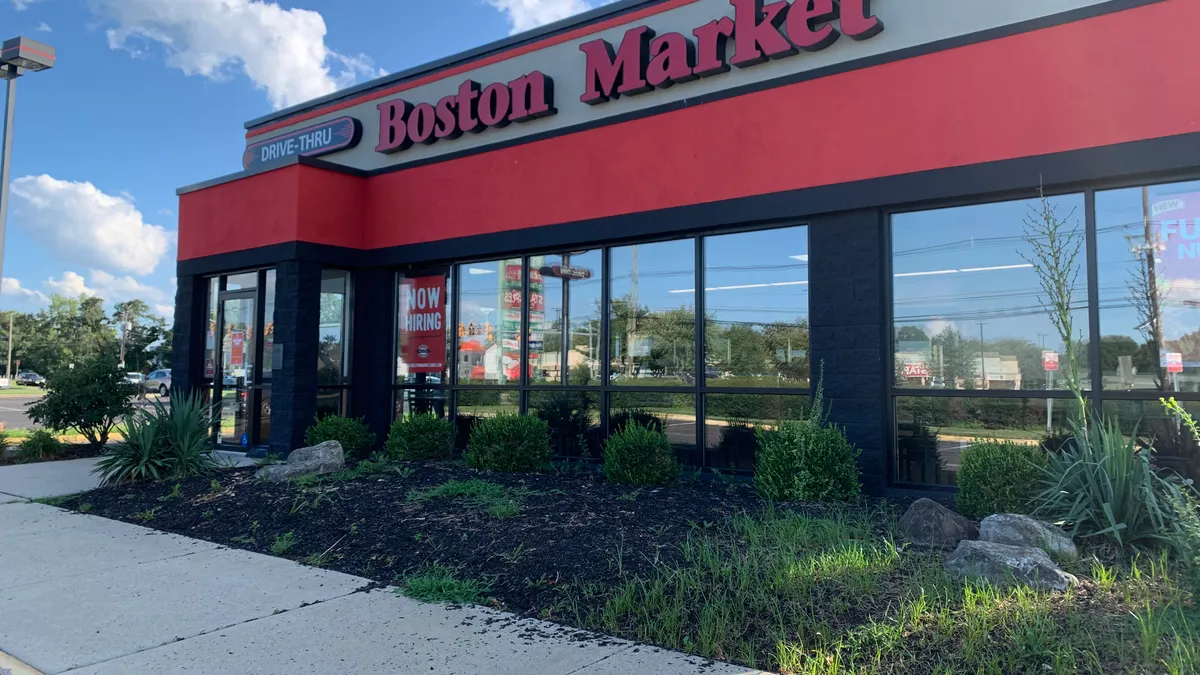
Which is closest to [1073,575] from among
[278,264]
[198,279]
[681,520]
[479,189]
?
[681,520]

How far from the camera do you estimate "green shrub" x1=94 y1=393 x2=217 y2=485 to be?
9.64 meters

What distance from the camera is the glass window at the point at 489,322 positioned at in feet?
36.7

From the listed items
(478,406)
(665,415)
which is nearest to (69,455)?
(478,406)

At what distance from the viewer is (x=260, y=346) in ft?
41.6

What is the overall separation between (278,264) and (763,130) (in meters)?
7.54

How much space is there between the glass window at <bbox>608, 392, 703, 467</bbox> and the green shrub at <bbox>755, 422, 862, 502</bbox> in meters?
1.69

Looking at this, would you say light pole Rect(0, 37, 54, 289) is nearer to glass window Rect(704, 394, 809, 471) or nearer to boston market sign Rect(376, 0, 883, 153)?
boston market sign Rect(376, 0, 883, 153)

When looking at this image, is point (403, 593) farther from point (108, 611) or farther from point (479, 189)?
point (479, 189)

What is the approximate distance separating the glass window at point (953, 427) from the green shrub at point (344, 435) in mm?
7201

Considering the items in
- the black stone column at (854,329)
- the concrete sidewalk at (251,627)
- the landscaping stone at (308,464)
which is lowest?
the concrete sidewalk at (251,627)

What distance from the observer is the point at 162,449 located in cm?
980

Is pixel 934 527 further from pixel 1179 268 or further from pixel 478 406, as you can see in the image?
pixel 478 406

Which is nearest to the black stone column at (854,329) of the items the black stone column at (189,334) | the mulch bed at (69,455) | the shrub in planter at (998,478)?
the shrub in planter at (998,478)

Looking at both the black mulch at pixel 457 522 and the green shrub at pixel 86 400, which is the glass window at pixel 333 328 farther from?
the green shrub at pixel 86 400
